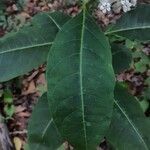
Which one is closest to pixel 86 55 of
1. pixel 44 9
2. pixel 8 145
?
pixel 8 145

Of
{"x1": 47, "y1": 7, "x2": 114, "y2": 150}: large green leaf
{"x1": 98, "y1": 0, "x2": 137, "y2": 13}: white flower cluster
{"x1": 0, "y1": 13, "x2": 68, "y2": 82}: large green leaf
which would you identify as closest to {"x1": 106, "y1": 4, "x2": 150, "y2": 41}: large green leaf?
{"x1": 98, "y1": 0, "x2": 137, "y2": 13}: white flower cluster

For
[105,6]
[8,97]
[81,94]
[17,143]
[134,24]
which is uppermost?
[105,6]

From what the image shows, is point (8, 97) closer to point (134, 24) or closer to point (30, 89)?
point (30, 89)

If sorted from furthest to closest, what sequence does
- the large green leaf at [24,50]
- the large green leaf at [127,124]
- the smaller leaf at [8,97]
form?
the smaller leaf at [8,97] → the large green leaf at [127,124] → the large green leaf at [24,50]

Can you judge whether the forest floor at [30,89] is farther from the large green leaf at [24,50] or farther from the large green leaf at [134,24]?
the large green leaf at [24,50]

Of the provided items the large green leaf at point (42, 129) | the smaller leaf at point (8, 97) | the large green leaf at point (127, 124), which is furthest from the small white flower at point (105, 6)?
the smaller leaf at point (8, 97)

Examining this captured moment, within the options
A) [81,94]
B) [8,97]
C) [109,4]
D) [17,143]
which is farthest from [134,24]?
[8,97]
